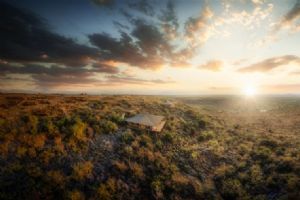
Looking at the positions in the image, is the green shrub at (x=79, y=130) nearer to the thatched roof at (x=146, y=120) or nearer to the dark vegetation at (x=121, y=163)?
the dark vegetation at (x=121, y=163)

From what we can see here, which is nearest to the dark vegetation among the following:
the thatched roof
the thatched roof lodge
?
the thatched roof lodge

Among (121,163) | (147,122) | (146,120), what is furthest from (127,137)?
(146,120)

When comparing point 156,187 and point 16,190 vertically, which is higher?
point 16,190

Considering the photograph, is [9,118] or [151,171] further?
[9,118]

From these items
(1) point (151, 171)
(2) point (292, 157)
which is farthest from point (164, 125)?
(2) point (292, 157)

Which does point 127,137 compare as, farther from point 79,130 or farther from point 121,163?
→ point 79,130

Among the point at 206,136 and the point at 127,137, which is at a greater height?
the point at 127,137

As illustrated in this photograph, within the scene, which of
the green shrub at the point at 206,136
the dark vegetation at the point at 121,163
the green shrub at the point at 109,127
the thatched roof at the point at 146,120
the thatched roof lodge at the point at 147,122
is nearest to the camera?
the dark vegetation at the point at 121,163

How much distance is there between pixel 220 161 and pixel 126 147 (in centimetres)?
1037

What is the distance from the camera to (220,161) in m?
19.8

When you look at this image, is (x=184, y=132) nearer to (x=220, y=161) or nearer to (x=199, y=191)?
(x=220, y=161)

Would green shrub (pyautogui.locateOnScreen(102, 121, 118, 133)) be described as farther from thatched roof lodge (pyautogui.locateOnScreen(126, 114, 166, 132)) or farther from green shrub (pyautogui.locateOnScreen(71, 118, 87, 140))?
thatched roof lodge (pyautogui.locateOnScreen(126, 114, 166, 132))

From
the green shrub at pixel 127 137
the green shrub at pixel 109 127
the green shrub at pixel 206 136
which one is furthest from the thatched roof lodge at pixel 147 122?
the green shrub at pixel 206 136

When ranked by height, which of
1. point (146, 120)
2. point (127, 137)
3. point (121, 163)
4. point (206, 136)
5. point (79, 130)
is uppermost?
point (146, 120)
